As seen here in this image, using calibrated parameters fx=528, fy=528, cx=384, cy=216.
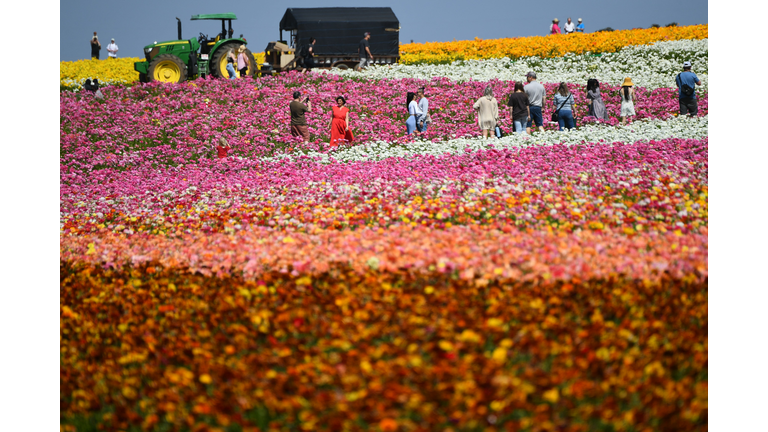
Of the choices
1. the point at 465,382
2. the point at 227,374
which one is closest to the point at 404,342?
the point at 465,382

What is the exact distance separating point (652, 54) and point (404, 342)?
946 inches

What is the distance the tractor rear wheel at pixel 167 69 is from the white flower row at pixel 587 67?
6637mm

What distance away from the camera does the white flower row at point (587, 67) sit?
20958 mm

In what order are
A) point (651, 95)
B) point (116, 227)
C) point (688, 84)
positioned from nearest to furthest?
point (116, 227)
point (688, 84)
point (651, 95)

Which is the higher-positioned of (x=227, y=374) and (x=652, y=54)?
(x=652, y=54)

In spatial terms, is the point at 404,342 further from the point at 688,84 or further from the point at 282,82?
the point at 282,82

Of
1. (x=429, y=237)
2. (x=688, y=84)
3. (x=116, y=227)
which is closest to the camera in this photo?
(x=429, y=237)

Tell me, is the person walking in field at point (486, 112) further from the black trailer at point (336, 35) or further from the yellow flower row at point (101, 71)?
the yellow flower row at point (101, 71)

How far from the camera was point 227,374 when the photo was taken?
420 cm

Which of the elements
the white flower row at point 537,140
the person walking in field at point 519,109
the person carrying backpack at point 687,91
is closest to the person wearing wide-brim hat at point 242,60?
the white flower row at point 537,140

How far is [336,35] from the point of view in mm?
26438

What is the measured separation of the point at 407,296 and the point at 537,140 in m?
7.67

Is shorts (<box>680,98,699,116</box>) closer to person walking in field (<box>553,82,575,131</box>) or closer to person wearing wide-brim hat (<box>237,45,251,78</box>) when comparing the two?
person walking in field (<box>553,82,575,131</box>)
